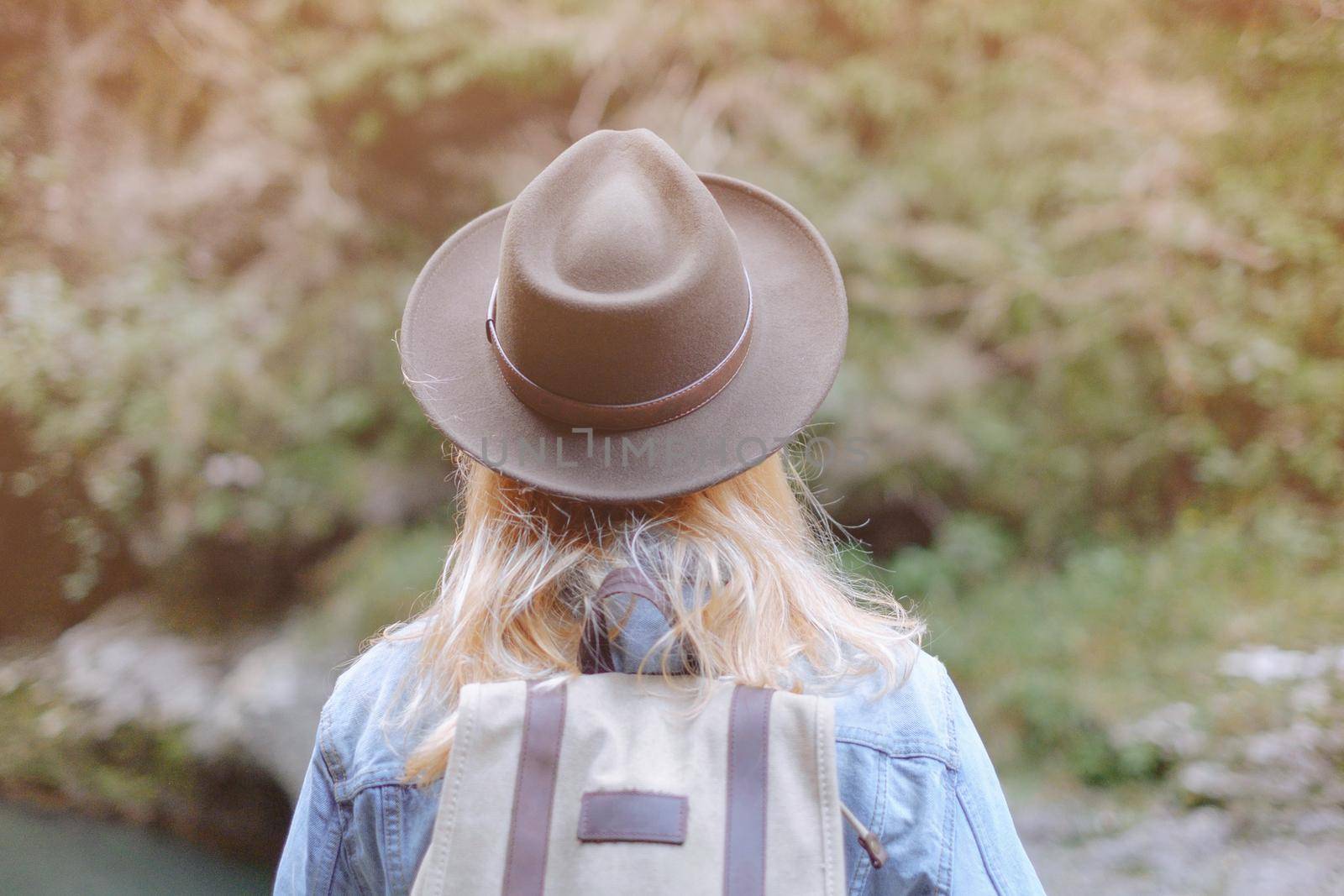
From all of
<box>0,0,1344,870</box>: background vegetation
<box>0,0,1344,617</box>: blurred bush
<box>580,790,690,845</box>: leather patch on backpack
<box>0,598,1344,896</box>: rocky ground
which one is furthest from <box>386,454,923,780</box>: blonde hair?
<box>0,0,1344,617</box>: blurred bush

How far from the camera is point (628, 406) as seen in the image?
107 centimetres

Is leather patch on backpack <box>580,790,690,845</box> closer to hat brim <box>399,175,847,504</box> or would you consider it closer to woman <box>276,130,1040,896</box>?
woman <box>276,130,1040,896</box>

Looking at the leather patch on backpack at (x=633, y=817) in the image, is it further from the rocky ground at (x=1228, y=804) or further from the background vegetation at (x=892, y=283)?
the background vegetation at (x=892, y=283)

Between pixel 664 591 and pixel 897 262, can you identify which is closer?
pixel 664 591

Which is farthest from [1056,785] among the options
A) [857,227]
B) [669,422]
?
[669,422]

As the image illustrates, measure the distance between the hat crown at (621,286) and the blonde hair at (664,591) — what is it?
14 centimetres

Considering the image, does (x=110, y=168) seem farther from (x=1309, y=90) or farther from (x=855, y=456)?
(x=1309, y=90)

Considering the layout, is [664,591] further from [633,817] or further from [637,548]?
[633,817]

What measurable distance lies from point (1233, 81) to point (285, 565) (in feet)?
13.3

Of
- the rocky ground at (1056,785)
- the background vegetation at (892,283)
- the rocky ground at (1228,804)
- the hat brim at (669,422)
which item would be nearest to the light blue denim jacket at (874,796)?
the hat brim at (669,422)

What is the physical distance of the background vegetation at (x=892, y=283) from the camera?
10.9ft

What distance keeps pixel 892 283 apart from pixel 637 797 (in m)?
3.57

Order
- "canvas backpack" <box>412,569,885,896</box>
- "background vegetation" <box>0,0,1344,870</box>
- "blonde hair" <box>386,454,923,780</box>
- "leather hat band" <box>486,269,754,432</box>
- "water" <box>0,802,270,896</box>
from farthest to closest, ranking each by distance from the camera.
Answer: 1. "background vegetation" <box>0,0,1344,870</box>
2. "water" <box>0,802,270,896</box>
3. "leather hat band" <box>486,269,754,432</box>
4. "blonde hair" <box>386,454,923,780</box>
5. "canvas backpack" <box>412,569,885,896</box>

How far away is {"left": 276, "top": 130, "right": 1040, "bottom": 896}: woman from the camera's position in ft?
3.19
